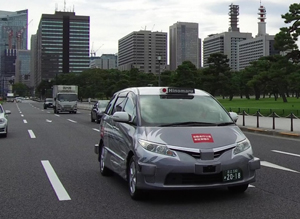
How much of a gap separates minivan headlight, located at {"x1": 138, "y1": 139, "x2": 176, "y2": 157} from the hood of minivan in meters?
0.05

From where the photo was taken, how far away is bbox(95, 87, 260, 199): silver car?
522cm

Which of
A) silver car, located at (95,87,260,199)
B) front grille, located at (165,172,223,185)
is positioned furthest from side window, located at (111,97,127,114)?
front grille, located at (165,172,223,185)

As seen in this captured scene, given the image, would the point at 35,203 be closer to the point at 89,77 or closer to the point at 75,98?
the point at 75,98

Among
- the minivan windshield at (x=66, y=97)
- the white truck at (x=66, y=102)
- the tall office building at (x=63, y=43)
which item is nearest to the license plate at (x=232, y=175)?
the white truck at (x=66, y=102)

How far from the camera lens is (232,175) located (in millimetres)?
5387

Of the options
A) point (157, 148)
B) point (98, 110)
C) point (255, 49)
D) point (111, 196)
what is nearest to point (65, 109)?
point (98, 110)

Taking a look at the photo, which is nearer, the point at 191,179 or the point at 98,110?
the point at 191,179

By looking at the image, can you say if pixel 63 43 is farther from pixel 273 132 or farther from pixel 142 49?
pixel 273 132

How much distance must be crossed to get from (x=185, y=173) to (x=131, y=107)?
5.91 feet

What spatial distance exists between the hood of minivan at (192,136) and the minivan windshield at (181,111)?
240 mm

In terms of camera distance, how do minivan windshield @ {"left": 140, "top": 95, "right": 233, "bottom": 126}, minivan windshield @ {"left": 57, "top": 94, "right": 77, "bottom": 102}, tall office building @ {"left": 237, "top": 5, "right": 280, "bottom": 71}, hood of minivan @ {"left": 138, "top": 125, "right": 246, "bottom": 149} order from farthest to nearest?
tall office building @ {"left": 237, "top": 5, "right": 280, "bottom": 71}
minivan windshield @ {"left": 57, "top": 94, "right": 77, "bottom": 102}
minivan windshield @ {"left": 140, "top": 95, "right": 233, "bottom": 126}
hood of minivan @ {"left": 138, "top": 125, "right": 246, "bottom": 149}

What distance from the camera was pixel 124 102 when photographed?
711 cm

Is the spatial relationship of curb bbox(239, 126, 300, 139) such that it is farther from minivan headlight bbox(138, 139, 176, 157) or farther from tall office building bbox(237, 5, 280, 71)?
tall office building bbox(237, 5, 280, 71)

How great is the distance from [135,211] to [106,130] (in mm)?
2602
